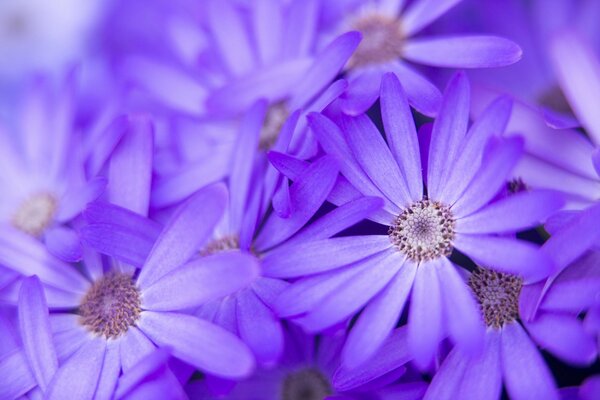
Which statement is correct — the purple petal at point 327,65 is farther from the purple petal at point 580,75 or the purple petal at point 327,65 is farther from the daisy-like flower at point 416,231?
the purple petal at point 580,75

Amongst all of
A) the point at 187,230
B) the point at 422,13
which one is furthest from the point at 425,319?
the point at 422,13

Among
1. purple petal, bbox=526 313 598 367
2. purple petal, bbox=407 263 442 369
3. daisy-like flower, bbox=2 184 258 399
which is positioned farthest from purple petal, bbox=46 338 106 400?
purple petal, bbox=526 313 598 367

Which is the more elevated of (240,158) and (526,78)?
(526,78)

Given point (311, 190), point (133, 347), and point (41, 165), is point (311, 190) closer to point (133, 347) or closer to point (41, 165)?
point (133, 347)

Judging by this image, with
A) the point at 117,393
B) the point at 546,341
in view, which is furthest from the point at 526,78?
the point at 117,393

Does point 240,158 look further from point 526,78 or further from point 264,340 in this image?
point 526,78
